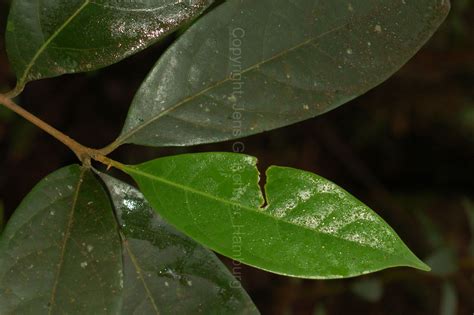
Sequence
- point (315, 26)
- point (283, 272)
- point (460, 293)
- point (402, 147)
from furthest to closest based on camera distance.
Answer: point (402, 147), point (460, 293), point (315, 26), point (283, 272)

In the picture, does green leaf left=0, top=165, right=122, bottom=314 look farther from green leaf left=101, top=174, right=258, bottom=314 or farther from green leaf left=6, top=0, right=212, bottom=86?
green leaf left=6, top=0, right=212, bottom=86

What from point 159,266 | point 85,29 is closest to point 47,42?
point 85,29

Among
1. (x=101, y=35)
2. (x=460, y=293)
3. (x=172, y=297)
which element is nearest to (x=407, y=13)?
(x=101, y=35)

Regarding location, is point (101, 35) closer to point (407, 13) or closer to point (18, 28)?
point (18, 28)

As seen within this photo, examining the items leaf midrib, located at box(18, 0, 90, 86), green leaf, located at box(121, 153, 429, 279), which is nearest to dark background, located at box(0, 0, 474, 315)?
leaf midrib, located at box(18, 0, 90, 86)

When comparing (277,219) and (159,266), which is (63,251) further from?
(277,219)
